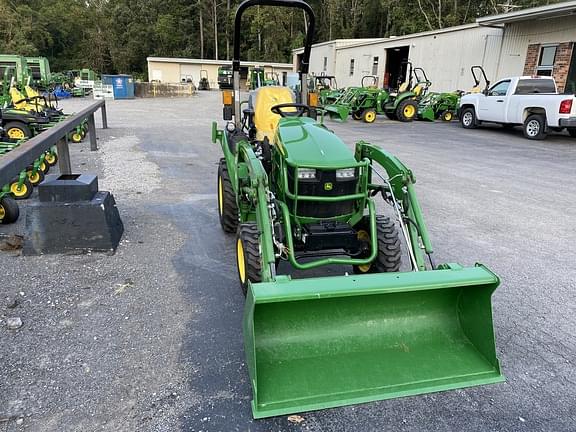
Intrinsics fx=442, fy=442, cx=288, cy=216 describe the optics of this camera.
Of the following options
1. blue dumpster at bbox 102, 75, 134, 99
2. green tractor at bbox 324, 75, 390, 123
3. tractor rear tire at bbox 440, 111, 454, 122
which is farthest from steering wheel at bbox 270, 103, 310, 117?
blue dumpster at bbox 102, 75, 134, 99

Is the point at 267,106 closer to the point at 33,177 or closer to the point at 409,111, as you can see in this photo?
the point at 33,177

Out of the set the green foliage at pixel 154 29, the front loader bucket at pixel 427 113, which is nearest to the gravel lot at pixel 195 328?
the front loader bucket at pixel 427 113

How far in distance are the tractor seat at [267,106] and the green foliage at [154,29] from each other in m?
42.5

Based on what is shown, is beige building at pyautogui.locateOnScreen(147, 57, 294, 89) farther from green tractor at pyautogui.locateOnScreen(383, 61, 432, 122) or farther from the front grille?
the front grille

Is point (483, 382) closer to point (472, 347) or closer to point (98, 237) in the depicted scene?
point (472, 347)

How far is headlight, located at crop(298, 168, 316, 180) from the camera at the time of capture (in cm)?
303

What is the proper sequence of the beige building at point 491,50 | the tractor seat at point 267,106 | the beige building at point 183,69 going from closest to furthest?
the tractor seat at point 267,106 → the beige building at point 491,50 → the beige building at point 183,69

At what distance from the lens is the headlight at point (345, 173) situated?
3.07 metres

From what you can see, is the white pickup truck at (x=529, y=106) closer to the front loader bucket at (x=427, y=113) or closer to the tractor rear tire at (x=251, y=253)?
the front loader bucket at (x=427, y=113)

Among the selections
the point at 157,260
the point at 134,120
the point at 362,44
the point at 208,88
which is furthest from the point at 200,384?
the point at 208,88

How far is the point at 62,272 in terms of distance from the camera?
374 centimetres

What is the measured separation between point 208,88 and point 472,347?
136 ft

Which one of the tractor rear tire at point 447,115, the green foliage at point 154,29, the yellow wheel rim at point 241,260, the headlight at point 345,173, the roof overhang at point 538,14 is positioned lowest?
the yellow wheel rim at point 241,260

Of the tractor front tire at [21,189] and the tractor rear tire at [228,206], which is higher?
the tractor rear tire at [228,206]
